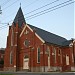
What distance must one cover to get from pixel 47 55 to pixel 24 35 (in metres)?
8.59

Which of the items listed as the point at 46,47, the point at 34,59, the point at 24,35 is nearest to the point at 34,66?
the point at 34,59

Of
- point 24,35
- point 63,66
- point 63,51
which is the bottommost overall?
point 63,66

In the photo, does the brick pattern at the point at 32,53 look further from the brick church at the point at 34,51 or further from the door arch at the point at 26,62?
the door arch at the point at 26,62

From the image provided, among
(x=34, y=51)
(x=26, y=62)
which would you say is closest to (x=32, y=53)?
(x=34, y=51)

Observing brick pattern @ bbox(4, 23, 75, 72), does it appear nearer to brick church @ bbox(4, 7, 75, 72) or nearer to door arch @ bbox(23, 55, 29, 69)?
brick church @ bbox(4, 7, 75, 72)

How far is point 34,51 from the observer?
4616 centimetres

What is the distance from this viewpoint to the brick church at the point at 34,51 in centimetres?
4481

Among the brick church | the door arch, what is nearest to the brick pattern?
the brick church

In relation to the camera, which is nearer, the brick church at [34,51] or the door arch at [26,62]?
the brick church at [34,51]

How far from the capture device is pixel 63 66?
51.5m

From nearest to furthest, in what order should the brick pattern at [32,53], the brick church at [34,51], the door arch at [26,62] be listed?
the brick pattern at [32,53] → the brick church at [34,51] → the door arch at [26,62]

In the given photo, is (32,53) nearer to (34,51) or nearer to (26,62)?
(34,51)

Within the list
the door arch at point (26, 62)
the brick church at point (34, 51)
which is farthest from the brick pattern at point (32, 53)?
the door arch at point (26, 62)

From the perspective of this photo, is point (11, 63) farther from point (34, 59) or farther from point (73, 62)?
point (73, 62)
